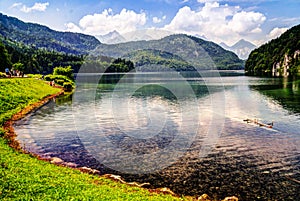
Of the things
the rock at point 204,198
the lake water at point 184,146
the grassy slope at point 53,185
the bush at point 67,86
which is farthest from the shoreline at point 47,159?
the bush at point 67,86

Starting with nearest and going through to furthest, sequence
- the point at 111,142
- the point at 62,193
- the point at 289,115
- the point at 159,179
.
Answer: the point at 62,193 → the point at 159,179 → the point at 111,142 → the point at 289,115

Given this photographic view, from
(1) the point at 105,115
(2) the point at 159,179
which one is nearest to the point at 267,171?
(2) the point at 159,179

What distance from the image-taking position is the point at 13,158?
24.0 meters

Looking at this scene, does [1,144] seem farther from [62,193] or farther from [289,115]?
[289,115]

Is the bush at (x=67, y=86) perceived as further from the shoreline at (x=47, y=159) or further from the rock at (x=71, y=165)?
the rock at (x=71, y=165)

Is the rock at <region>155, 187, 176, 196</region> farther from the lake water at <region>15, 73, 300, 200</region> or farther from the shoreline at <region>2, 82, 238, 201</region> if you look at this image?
the lake water at <region>15, 73, 300, 200</region>

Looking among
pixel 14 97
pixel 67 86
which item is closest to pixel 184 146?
pixel 14 97

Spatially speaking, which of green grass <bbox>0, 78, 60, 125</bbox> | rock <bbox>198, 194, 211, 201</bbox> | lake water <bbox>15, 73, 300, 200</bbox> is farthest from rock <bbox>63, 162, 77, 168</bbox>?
green grass <bbox>0, 78, 60, 125</bbox>

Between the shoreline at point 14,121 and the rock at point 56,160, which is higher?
the shoreline at point 14,121

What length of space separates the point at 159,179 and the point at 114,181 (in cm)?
392

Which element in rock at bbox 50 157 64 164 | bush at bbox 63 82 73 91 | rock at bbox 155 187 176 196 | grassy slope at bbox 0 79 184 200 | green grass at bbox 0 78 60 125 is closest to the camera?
grassy slope at bbox 0 79 184 200

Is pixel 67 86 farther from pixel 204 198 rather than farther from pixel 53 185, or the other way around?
pixel 204 198

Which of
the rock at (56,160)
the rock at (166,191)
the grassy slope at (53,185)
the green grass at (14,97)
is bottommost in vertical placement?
the rock at (166,191)

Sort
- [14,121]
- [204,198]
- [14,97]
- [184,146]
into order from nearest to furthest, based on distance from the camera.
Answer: [204,198], [184,146], [14,121], [14,97]
